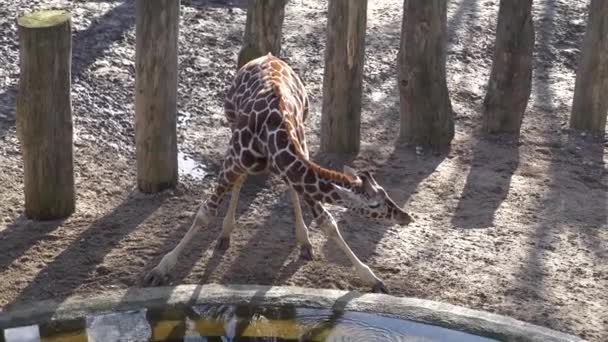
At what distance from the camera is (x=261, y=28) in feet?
25.4

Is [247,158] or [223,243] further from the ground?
[247,158]

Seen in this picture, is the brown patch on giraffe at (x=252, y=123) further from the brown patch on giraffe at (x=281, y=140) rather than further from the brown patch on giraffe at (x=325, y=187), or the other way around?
the brown patch on giraffe at (x=325, y=187)

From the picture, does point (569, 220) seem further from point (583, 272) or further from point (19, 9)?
point (19, 9)

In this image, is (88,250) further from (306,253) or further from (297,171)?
(297,171)

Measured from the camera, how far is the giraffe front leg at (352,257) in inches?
250

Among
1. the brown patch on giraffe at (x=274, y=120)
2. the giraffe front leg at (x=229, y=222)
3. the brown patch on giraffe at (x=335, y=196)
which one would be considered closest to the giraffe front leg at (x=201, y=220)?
the giraffe front leg at (x=229, y=222)

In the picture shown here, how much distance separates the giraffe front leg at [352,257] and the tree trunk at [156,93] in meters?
1.57

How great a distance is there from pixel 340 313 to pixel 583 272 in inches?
63.4

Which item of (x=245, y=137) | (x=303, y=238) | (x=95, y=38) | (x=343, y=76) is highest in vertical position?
(x=95, y=38)

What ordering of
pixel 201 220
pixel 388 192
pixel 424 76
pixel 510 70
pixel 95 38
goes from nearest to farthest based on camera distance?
pixel 201 220 → pixel 388 192 → pixel 424 76 → pixel 510 70 → pixel 95 38

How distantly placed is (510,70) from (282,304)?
3306 millimetres

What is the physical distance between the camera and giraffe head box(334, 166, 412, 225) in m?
5.70

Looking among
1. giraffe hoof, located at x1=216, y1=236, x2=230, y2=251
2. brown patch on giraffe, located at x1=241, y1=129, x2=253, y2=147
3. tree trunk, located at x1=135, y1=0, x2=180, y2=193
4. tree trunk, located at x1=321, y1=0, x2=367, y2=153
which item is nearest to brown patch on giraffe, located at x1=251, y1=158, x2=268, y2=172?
brown patch on giraffe, located at x1=241, y1=129, x2=253, y2=147

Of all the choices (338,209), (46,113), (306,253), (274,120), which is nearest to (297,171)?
(274,120)
